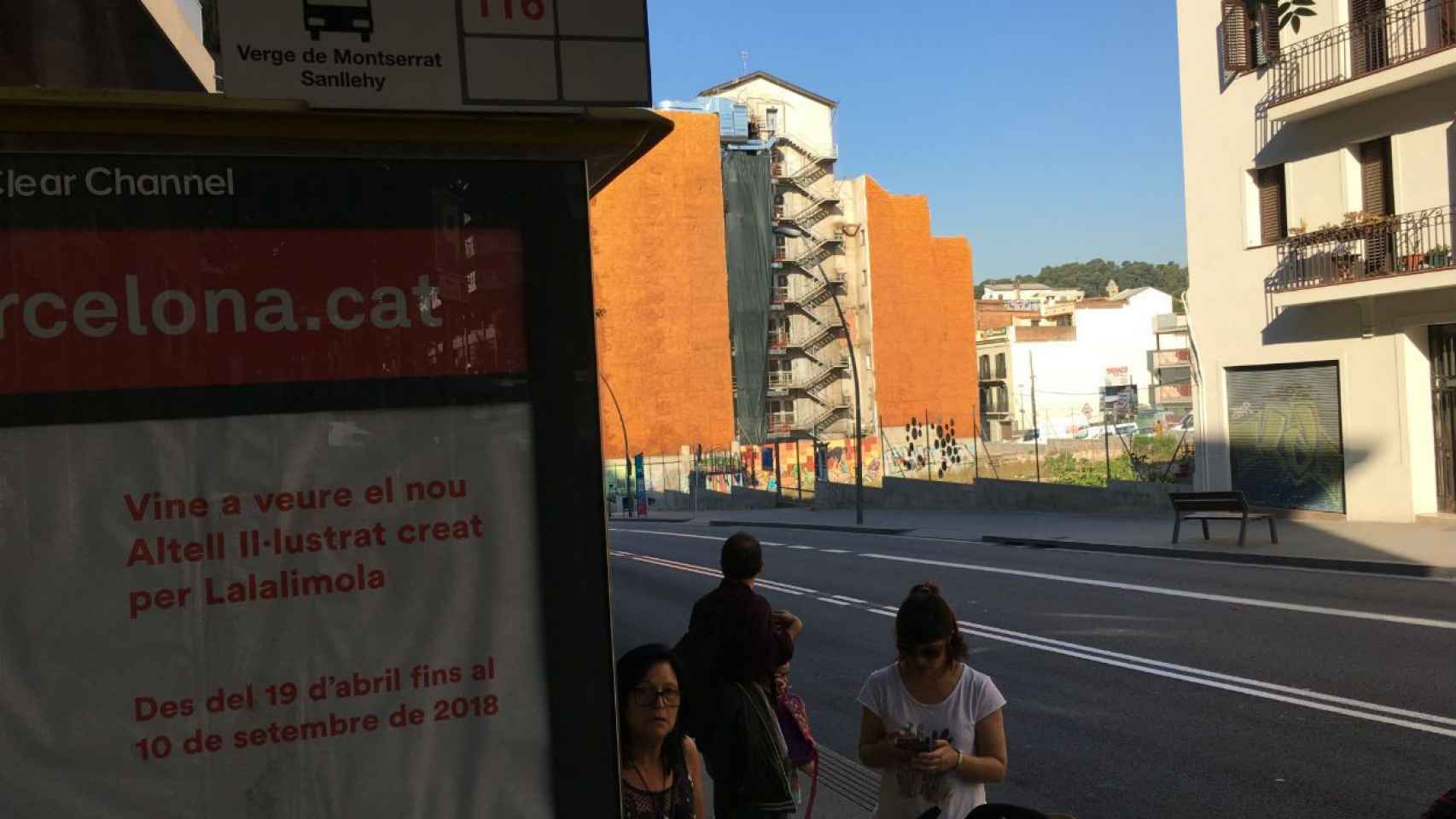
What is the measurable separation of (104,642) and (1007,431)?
340ft

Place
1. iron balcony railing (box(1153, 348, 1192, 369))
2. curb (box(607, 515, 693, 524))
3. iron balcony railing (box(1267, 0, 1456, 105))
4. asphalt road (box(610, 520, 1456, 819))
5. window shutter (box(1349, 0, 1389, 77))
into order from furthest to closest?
iron balcony railing (box(1153, 348, 1192, 369)), curb (box(607, 515, 693, 524)), window shutter (box(1349, 0, 1389, 77)), iron balcony railing (box(1267, 0, 1456, 105)), asphalt road (box(610, 520, 1456, 819))

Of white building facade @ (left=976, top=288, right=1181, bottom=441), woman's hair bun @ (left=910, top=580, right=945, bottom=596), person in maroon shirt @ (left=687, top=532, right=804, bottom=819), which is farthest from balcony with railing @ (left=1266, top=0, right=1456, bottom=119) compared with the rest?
white building facade @ (left=976, top=288, right=1181, bottom=441)

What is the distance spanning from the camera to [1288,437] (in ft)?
84.6

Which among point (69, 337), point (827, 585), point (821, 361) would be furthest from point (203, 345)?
point (821, 361)

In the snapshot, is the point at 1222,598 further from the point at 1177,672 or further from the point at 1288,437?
the point at 1288,437

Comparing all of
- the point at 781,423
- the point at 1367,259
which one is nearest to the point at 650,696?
the point at 1367,259

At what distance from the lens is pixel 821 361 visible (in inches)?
3442

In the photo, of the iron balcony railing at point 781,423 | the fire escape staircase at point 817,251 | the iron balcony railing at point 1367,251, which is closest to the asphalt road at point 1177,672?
the iron balcony railing at point 1367,251

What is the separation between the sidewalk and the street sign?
16150 millimetres

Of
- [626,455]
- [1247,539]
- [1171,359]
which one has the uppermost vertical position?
[1171,359]

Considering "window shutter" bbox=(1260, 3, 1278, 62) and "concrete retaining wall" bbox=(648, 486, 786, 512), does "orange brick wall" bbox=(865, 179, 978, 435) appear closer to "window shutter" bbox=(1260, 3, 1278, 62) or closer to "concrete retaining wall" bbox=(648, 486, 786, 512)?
"concrete retaining wall" bbox=(648, 486, 786, 512)

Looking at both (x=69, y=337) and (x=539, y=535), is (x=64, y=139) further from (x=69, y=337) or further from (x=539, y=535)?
(x=539, y=535)

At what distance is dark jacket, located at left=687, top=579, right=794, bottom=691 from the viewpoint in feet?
17.5

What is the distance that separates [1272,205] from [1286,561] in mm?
10435
